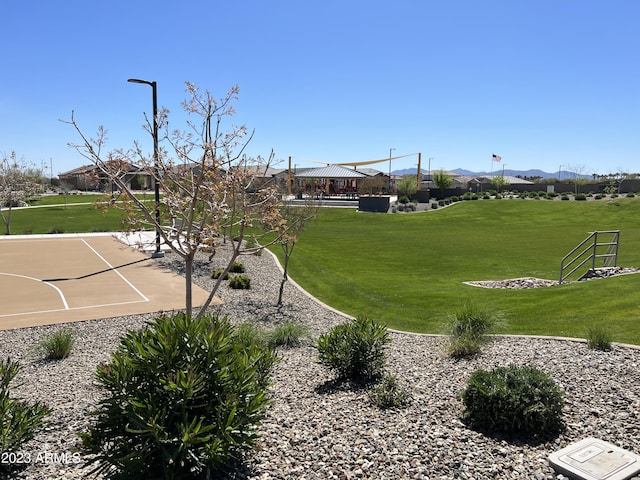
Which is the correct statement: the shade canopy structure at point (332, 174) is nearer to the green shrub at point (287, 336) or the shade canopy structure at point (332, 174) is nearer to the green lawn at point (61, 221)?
the green lawn at point (61, 221)

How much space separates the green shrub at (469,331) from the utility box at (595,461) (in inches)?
138

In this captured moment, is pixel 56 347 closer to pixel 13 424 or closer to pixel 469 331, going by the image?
pixel 13 424

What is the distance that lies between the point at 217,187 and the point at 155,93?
15.8m

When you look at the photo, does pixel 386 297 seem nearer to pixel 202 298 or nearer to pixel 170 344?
pixel 202 298

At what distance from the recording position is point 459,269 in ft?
72.5

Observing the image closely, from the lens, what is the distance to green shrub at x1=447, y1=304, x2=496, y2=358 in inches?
334

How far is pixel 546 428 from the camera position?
209 inches

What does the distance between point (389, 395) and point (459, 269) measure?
16797 mm

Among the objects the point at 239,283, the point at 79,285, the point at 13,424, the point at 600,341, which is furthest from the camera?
the point at 239,283

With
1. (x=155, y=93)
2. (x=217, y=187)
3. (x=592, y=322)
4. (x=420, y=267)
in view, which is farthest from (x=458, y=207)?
(x=217, y=187)

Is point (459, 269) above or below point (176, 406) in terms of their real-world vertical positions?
below

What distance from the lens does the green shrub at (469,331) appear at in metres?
8.48

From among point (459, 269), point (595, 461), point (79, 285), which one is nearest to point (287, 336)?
point (595, 461)

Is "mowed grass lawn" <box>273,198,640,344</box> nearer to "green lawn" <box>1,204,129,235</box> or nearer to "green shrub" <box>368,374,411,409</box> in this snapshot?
"green shrub" <box>368,374,411,409</box>
